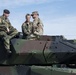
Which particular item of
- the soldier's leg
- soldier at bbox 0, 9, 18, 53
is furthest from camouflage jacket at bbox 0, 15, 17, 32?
the soldier's leg

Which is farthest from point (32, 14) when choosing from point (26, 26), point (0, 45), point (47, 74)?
point (47, 74)

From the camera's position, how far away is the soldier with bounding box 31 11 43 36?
12273 millimetres

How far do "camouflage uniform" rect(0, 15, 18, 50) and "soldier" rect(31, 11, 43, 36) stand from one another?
0.73 m

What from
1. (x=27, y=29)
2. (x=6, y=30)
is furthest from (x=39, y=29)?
(x=6, y=30)

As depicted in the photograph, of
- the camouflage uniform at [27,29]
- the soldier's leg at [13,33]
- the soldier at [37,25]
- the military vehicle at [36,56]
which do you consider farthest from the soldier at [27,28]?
the military vehicle at [36,56]

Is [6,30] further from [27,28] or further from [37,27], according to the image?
[37,27]

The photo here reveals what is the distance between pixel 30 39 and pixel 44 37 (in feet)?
2.14

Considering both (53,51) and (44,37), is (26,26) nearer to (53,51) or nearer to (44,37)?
(44,37)

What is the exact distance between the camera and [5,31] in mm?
12195

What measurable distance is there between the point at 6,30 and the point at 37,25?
115 centimetres

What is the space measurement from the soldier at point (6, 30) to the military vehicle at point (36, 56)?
177 mm

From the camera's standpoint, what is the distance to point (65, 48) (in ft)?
37.9

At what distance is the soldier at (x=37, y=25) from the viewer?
12.3 m

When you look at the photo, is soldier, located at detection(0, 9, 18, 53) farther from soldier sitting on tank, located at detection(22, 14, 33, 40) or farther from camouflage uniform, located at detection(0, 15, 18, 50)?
soldier sitting on tank, located at detection(22, 14, 33, 40)
